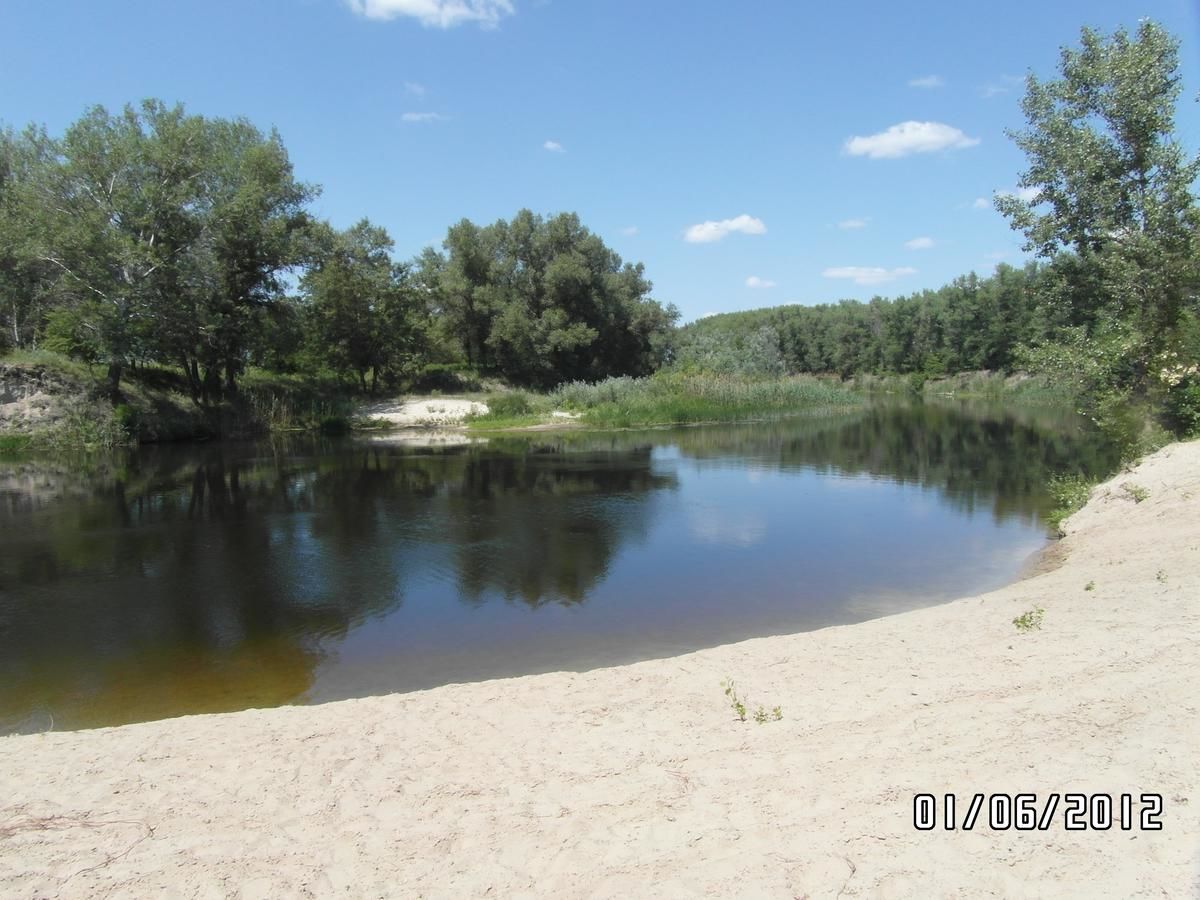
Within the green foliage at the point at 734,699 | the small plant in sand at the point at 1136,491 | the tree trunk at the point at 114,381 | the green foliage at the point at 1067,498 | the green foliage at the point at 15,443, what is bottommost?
the green foliage at the point at 1067,498

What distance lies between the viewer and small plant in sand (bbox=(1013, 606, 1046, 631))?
757 centimetres

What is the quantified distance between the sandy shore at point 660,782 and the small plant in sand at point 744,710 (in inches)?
4.4

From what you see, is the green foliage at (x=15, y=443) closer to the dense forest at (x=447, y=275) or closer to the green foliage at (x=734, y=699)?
the dense forest at (x=447, y=275)

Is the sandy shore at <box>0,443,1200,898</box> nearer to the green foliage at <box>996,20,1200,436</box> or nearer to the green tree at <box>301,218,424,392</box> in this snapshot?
the green foliage at <box>996,20,1200,436</box>

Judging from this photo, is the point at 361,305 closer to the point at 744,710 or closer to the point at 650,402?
the point at 650,402

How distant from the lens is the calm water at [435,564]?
29.5 ft

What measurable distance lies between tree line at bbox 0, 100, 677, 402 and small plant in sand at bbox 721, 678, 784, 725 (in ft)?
103

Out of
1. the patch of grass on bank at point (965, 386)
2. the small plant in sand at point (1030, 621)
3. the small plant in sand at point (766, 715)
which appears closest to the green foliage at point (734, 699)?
the small plant in sand at point (766, 715)

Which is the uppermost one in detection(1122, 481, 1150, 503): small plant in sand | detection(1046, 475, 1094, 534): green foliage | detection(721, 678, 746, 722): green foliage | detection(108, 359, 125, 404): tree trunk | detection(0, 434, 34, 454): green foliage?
detection(108, 359, 125, 404): tree trunk

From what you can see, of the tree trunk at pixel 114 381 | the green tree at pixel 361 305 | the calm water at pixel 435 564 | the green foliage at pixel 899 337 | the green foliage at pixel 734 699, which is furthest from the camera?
the green foliage at pixel 899 337

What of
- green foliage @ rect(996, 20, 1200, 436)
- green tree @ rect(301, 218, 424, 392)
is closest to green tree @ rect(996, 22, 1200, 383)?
green foliage @ rect(996, 20, 1200, 436)

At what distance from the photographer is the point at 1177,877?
3.59 meters

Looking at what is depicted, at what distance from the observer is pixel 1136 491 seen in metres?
13.5
